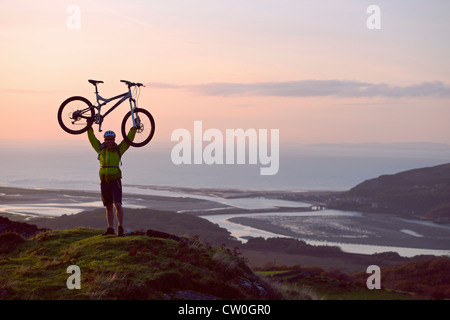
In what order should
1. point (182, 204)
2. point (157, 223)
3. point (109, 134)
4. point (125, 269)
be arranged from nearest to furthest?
1. point (125, 269)
2. point (109, 134)
3. point (157, 223)
4. point (182, 204)

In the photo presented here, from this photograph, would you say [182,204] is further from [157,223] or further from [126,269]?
[126,269]

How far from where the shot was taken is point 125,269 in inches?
516

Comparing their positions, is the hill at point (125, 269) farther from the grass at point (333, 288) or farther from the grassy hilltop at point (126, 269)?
the grass at point (333, 288)

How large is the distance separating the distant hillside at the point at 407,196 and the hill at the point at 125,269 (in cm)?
8664

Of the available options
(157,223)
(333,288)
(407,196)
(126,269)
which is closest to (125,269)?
(126,269)

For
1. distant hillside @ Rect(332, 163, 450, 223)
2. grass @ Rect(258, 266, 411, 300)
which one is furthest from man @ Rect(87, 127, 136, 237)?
distant hillside @ Rect(332, 163, 450, 223)

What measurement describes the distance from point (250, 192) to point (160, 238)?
334 feet

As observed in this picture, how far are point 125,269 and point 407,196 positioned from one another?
346 feet

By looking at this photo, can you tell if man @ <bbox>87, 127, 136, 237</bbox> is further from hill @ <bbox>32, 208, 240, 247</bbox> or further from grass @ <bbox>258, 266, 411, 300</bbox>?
hill @ <bbox>32, 208, 240, 247</bbox>

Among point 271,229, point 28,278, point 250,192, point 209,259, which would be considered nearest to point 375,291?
point 209,259

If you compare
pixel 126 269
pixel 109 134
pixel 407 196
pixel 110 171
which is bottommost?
pixel 407 196

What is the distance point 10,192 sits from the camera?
89062 mm

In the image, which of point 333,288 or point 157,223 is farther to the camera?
point 157,223
